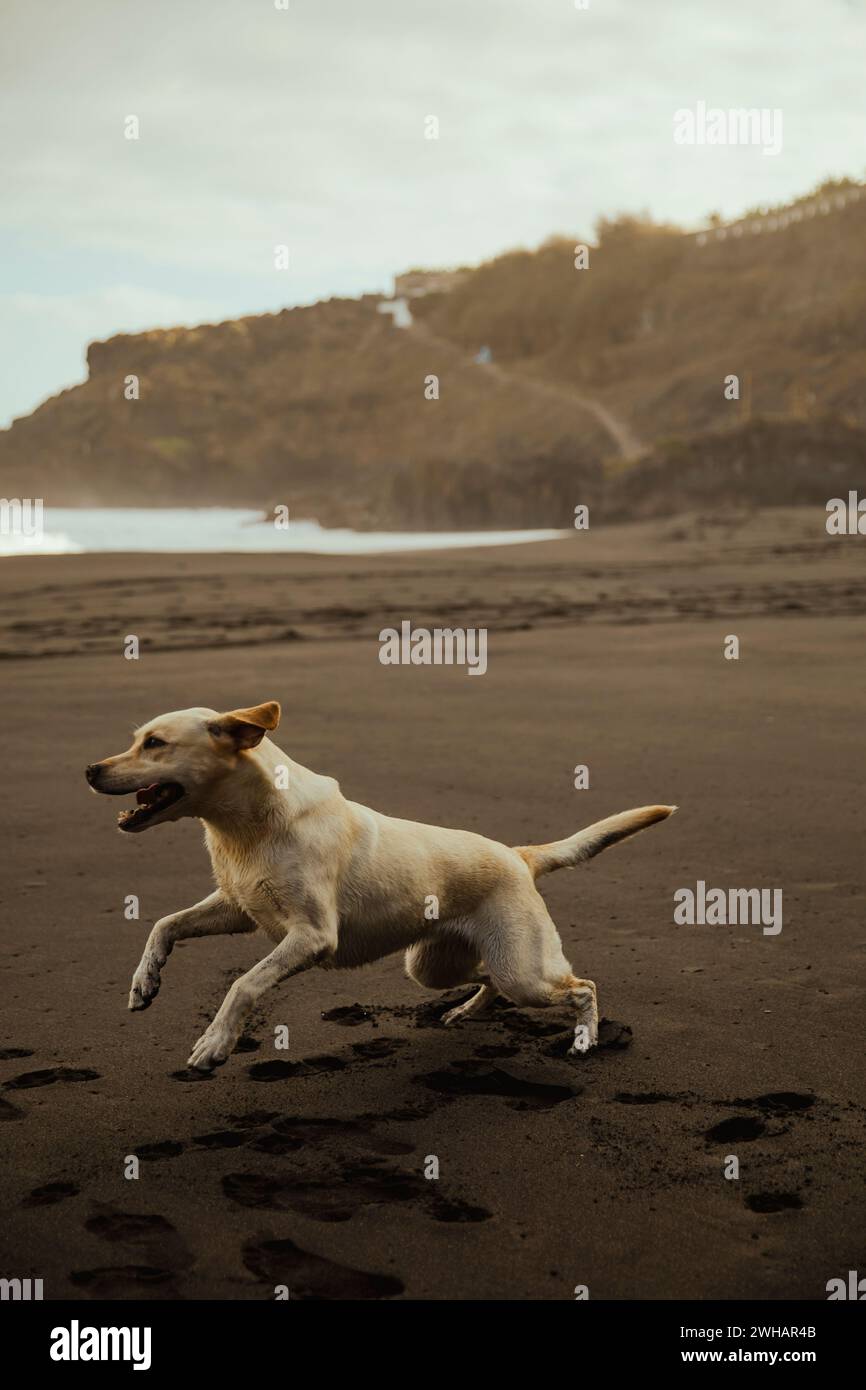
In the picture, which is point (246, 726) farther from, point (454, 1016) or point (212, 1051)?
point (454, 1016)

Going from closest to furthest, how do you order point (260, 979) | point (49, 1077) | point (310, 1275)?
point (310, 1275), point (260, 979), point (49, 1077)

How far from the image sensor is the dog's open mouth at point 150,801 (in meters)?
3.94

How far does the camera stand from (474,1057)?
4.18 m

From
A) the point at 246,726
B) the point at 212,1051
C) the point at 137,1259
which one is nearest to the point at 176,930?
the point at 212,1051

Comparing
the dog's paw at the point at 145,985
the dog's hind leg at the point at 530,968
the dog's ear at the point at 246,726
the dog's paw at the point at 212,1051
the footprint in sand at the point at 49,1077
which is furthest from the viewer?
the dog's hind leg at the point at 530,968

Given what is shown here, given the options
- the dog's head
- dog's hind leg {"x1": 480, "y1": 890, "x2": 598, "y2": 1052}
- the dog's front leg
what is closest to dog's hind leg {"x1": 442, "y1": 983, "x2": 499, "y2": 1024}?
dog's hind leg {"x1": 480, "y1": 890, "x2": 598, "y2": 1052}

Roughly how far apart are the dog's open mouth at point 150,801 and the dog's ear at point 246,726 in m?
0.21

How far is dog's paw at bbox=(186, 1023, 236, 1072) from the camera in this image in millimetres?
3699

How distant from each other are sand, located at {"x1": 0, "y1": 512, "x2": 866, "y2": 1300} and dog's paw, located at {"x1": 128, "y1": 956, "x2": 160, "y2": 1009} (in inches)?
6.8

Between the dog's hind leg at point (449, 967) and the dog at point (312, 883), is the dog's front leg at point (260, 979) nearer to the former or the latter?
the dog at point (312, 883)

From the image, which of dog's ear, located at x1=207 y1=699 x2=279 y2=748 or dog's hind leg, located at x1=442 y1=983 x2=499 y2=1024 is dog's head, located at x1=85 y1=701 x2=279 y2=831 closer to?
dog's ear, located at x1=207 y1=699 x2=279 y2=748

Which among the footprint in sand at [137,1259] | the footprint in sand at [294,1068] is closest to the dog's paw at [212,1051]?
the footprint in sand at [294,1068]

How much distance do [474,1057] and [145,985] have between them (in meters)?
1.04
